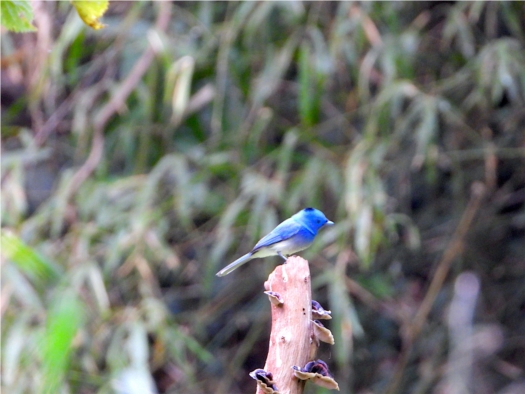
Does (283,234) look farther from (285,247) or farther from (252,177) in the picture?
(252,177)

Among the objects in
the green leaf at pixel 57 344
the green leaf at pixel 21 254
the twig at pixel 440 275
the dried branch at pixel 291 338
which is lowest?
the twig at pixel 440 275

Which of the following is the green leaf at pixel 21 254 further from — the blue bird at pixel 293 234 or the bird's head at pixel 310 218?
the bird's head at pixel 310 218

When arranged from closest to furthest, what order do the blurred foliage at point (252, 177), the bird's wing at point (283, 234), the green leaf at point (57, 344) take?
the bird's wing at point (283, 234) < the green leaf at point (57, 344) < the blurred foliage at point (252, 177)

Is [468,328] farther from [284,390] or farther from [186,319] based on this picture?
[284,390]

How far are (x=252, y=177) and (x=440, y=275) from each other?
1.19 metres

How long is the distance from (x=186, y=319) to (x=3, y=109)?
191 cm

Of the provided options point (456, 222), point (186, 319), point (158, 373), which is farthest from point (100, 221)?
point (456, 222)

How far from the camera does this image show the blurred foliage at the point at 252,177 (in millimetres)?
3465

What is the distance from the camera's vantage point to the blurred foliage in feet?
11.4

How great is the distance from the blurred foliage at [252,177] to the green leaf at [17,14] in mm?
1852

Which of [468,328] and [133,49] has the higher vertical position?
[133,49]

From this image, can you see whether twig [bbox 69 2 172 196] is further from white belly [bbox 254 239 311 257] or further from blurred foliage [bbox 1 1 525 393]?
white belly [bbox 254 239 311 257]

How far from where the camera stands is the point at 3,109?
4.63 meters

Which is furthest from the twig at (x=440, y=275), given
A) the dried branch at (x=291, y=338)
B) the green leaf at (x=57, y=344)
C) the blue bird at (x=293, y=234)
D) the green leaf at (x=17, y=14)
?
the green leaf at (x=17, y=14)
